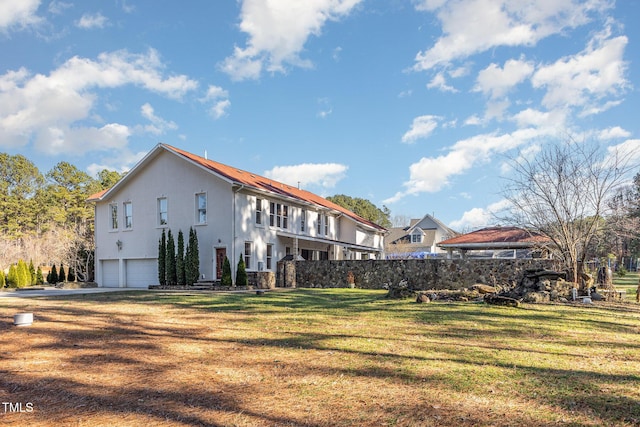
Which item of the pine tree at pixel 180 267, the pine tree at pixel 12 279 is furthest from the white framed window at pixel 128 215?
the pine tree at pixel 12 279

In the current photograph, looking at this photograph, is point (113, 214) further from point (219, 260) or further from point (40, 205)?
point (40, 205)

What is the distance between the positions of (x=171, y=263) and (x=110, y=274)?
6.98 metres

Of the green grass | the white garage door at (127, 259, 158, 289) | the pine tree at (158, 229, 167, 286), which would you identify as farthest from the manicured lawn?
the white garage door at (127, 259, 158, 289)

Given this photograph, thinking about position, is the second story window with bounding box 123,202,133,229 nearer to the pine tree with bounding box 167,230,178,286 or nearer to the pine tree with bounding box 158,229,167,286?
the pine tree with bounding box 158,229,167,286

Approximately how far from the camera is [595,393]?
4785mm

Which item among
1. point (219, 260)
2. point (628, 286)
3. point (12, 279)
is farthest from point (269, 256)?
point (628, 286)

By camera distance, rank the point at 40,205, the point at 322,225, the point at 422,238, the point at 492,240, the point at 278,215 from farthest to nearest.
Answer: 1. the point at 422,238
2. the point at 40,205
3. the point at 322,225
4. the point at 492,240
5. the point at 278,215

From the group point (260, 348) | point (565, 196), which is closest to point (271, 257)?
point (565, 196)

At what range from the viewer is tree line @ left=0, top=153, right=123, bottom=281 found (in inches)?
1738

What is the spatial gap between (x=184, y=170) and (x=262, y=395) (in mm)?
22458

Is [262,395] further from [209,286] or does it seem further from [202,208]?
[202,208]

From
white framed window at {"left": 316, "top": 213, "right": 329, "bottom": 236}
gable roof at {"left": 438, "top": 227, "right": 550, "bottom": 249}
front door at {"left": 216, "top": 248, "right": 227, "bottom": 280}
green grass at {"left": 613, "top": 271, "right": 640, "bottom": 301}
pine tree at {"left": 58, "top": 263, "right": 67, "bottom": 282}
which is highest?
white framed window at {"left": 316, "top": 213, "right": 329, "bottom": 236}

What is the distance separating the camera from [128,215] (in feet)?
93.2

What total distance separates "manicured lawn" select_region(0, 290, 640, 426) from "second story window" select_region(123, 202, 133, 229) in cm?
1841
